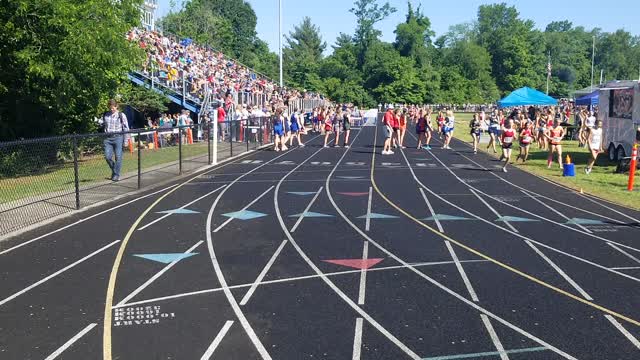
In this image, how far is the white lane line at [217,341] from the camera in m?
5.79

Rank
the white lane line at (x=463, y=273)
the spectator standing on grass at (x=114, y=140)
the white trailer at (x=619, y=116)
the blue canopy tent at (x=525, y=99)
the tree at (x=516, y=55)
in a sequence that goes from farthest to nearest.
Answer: the tree at (x=516, y=55) < the blue canopy tent at (x=525, y=99) < the white trailer at (x=619, y=116) < the spectator standing on grass at (x=114, y=140) < the white lane line at (x=463, y=273)

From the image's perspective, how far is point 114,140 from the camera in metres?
15.5

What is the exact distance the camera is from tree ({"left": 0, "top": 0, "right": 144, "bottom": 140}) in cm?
1622

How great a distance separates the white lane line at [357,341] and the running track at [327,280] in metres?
0.02

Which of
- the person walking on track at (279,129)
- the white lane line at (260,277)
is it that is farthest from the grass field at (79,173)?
the white lane line at (260,277)

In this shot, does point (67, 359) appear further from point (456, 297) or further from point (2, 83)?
point (2, 83)

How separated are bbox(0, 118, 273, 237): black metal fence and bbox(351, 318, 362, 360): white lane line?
22.1 feet

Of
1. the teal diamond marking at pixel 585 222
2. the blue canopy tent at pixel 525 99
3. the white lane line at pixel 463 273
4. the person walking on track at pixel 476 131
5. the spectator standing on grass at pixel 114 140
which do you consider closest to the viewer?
the white lane line at pixel 463 273

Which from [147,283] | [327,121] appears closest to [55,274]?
[147,283]

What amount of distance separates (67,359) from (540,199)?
12077 millimetres

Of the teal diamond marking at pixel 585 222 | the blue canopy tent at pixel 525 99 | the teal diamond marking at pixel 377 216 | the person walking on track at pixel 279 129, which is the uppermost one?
the blue canopy tent at pixel 525 99

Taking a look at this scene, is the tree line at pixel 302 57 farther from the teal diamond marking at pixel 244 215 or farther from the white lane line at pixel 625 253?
the white lane line at pixel 625 253

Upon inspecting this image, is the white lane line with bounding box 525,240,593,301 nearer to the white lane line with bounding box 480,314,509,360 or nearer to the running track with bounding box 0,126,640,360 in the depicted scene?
the running track with bounding box 0,126,640,360

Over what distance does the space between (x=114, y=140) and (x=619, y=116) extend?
58.0ft
